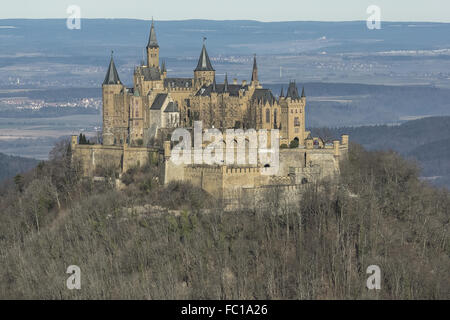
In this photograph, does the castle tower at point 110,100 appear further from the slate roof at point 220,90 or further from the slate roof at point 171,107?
the slate roof at point 220,90

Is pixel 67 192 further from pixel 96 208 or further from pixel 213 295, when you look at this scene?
pixel 213 295

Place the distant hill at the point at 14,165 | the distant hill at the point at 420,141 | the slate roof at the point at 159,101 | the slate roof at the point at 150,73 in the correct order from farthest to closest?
the distant hill at the point at 420,141
the distant hill at the point at 14,165
the slate roof at the point at 150,73
the slate roof at the point at 159,101

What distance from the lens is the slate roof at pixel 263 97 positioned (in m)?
66.4

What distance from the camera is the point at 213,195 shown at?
60188mm

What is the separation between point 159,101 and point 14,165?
199 feet

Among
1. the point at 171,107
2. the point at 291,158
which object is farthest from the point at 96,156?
the point at 291,158

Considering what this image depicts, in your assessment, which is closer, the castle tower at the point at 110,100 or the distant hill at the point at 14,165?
the castle tower at the point at 110,100

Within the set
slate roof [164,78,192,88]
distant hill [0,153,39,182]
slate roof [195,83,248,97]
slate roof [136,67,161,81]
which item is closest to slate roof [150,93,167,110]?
slate roof [136,67,161,81]

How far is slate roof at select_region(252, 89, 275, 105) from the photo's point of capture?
218 ft

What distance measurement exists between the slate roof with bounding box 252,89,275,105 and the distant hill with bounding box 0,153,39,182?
5283cm

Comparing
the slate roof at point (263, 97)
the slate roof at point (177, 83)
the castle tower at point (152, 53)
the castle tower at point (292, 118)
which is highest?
the castle tower at point (152, 53)

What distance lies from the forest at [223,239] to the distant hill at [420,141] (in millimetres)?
70096

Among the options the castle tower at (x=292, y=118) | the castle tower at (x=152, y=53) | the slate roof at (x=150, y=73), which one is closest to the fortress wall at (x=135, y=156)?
the slate roof at (x=150, y=73)
